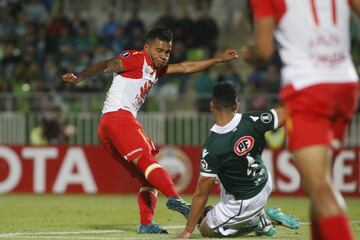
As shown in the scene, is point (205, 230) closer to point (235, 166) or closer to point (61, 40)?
point (235, 166)

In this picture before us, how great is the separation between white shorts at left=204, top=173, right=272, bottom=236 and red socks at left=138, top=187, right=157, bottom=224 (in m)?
1.00

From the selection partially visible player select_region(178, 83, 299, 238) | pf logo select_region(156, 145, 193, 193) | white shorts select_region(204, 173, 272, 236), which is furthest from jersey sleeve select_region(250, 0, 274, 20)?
pf logo select_region(156, 145, 193, 193)

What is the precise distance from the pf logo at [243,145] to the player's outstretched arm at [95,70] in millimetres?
1808

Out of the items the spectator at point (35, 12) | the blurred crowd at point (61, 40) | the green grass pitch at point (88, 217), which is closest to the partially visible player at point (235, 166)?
the green grass pitch at point (88, 217)

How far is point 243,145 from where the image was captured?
916 centimetres

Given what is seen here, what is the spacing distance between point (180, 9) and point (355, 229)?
1640 cm

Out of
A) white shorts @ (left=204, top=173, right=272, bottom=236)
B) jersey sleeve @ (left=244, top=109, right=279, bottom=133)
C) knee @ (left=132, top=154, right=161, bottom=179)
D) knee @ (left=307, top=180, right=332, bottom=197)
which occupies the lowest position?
white shorts @ (left=204, top=173, right=272, bottom=236)

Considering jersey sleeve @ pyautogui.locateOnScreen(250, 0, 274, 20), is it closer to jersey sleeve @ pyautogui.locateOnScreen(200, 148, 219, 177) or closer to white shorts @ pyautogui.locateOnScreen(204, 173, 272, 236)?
jersey sleeve @ pyautogui.locateOnScreen(200, 148, 219, 177)

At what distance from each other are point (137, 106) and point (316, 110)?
16.4 ft

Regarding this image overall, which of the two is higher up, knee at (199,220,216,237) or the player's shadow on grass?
knee at (199,220,216,237)

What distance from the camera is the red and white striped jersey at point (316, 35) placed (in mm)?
5980

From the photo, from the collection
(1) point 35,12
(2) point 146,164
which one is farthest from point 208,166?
(1) point 35,12

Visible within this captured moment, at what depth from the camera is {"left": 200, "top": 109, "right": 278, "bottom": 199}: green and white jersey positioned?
9.09 m

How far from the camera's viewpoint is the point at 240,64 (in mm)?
24438
